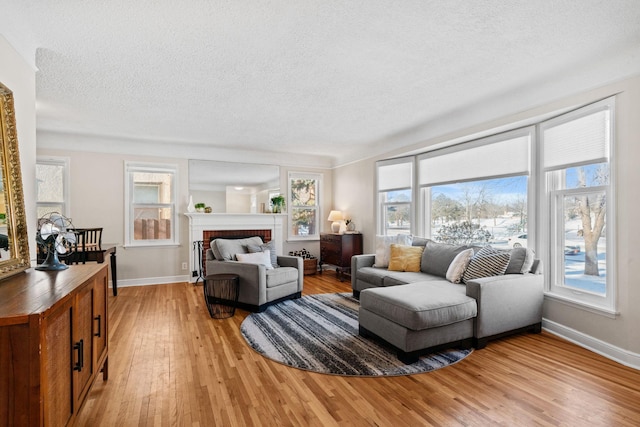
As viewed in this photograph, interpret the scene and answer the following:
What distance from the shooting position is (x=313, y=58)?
2.73 m

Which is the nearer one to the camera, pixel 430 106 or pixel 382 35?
pixel 382 35

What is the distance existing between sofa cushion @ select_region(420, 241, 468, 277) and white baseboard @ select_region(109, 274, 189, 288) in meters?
4.11

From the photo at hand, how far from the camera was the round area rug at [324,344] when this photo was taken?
2.61m

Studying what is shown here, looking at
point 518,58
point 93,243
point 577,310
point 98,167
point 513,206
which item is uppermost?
point 518,58

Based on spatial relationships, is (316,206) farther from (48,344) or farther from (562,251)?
(48,344)

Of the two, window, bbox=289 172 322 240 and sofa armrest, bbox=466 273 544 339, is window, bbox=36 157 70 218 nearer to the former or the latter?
window, bbox=289 172 322 240

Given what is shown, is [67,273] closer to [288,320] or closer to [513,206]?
[288,320]

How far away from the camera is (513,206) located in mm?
3875

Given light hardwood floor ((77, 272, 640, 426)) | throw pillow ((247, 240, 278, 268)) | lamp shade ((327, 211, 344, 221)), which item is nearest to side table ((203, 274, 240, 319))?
throw pillow ((247, 240, 278, 268))

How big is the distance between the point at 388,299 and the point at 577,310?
1.81m

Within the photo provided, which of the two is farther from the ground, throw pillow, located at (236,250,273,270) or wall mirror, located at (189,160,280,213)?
wall mirror, located at (189,160,280,213)

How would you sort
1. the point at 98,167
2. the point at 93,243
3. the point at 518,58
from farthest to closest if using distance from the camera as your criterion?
the point at 98,167
the point at 93,243
the point at 518,58

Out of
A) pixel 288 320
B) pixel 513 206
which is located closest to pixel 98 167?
pixel 288 320

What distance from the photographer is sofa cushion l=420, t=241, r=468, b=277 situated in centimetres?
394
